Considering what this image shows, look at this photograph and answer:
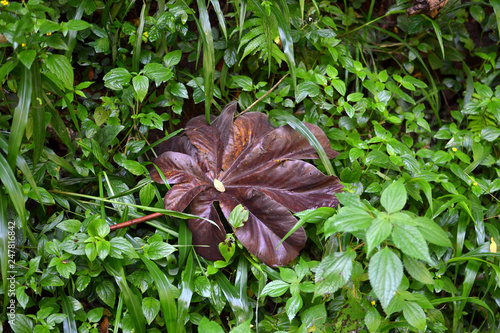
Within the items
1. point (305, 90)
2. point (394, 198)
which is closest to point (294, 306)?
point (394, 198)

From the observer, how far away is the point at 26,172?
118 centimetres

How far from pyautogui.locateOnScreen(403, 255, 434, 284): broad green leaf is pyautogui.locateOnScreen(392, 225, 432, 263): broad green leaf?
0.22 meters

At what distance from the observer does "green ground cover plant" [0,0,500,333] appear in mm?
1146

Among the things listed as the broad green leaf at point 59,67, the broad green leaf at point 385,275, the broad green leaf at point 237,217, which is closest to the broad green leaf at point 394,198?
the broad green leaf at point 385,275

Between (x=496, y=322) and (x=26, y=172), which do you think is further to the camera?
(x=496, y=322)

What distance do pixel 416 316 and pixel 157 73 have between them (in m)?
1.24

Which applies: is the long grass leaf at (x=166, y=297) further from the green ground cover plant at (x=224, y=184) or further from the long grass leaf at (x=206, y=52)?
the long grass leaf at (x=206, y=52)

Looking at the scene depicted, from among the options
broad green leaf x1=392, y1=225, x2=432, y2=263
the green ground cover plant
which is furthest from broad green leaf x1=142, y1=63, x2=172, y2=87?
broad green leaf x1=392, y1=225, x2=432, y2=263

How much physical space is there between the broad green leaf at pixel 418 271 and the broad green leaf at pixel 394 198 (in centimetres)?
25

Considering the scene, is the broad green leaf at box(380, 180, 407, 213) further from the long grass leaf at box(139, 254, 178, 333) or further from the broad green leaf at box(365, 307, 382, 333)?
the long grass leaf at box(139, 254, 178, 333)

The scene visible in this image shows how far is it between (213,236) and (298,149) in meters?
0.47

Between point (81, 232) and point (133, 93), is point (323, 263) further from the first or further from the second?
point (133, 93)

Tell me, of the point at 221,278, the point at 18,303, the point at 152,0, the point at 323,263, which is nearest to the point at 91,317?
the point at 18,303

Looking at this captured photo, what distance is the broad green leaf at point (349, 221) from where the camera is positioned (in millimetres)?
1021
